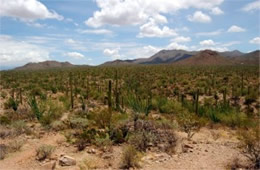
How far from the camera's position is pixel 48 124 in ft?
27.4

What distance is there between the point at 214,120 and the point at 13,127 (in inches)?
287

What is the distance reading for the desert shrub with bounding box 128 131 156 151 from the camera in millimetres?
6340

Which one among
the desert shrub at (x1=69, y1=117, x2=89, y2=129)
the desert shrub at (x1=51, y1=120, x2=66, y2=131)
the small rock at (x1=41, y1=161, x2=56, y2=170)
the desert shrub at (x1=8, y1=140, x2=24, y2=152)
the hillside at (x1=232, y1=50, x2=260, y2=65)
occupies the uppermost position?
the hillside at (x1=232, y1=50, x2=260, y2=65)

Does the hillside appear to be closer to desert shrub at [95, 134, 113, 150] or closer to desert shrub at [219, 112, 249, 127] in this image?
desert shrub at [219, 112, 249, 127]

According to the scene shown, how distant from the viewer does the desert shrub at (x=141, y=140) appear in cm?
634

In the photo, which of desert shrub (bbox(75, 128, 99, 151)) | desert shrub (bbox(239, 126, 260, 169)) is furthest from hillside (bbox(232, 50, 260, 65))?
desert shrub (bbox(75, 128, 99, 151))

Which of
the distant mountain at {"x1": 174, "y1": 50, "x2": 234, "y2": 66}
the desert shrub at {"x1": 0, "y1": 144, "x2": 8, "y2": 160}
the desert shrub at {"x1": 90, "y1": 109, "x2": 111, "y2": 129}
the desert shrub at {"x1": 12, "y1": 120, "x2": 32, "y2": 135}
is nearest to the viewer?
the desert shrub at {"x1": 0, "y1": 144, "x2": 8, "y2": 160}

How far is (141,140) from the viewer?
6.41m

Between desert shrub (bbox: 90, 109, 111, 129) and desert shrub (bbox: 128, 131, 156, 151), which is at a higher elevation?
desert shrub (bbox: 90, 109, 111, 129)

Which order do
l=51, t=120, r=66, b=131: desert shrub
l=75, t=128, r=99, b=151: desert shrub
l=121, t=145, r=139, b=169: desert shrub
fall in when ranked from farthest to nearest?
l=51, t=120, r=66, b=131: desert shrub < l=75, t=128, r=99, b=151: desert shrub < l=121, t=145, r=139, b=169: desert shrub

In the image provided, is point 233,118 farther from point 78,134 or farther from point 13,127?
point 13,127

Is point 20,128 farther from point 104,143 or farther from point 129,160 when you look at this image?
point 129,160

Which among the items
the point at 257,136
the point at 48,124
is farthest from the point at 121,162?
the point at 48,124

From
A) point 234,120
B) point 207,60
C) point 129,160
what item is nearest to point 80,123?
point 129,160
